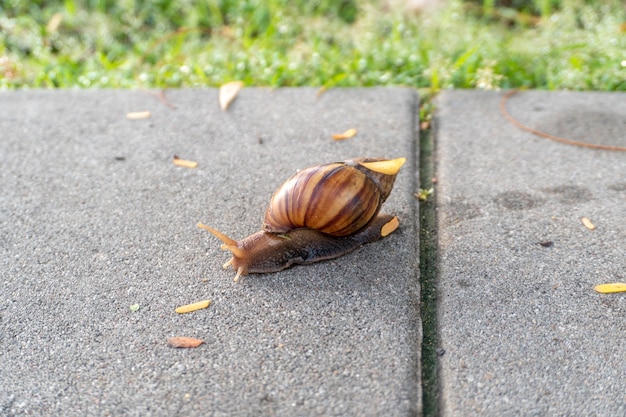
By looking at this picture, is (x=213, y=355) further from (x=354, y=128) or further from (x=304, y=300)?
(x=354, y=128)

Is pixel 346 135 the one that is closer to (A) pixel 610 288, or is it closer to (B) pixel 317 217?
(B) pixel 317 217

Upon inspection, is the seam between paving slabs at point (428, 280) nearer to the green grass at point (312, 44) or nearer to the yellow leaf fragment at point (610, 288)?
the yellow leaf fragment at point (610, 288)

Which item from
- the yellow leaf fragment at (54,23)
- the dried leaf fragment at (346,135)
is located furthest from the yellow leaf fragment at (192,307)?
the yellow leaf fragment at (54,23)

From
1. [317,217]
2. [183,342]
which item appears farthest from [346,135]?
[183,342]

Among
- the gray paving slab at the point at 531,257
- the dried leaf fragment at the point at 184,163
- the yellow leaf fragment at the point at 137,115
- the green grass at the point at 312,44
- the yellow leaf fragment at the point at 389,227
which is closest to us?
the gray paving slab at the point at 531,257

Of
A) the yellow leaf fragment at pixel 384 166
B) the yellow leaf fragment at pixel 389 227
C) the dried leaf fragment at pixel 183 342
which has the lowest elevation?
the dried leaf fragment at pixel 183 342

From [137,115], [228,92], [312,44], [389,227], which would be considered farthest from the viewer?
[312,44]
